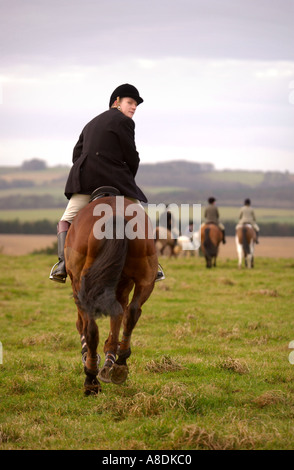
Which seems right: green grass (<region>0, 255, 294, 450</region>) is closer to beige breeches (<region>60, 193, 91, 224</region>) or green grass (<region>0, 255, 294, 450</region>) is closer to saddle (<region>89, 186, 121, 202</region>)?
beige breeches (<region>60, 193, 91, 224</region>)

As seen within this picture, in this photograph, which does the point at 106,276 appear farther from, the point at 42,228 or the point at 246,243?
the point at 42,228

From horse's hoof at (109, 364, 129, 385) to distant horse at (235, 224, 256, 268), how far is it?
1706cm

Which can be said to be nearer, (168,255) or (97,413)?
(97,413)

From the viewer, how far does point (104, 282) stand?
557 cm

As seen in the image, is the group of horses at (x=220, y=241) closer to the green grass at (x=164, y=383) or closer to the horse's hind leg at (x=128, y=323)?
the green grass at (x=164, y=383)

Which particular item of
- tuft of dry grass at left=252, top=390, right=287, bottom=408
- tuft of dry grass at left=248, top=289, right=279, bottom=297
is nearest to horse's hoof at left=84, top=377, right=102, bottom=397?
tuft of dry grass at left=252, top=390, right=287, bottom=408

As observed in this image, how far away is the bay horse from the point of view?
557 cm

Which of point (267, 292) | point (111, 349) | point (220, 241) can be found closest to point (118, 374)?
point (111, 349)

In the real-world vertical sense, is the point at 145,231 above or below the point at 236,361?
above
